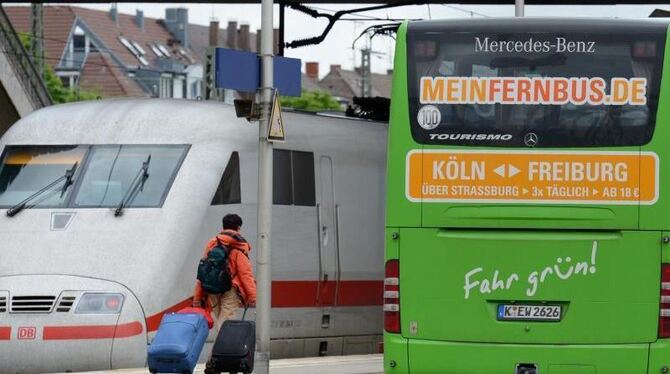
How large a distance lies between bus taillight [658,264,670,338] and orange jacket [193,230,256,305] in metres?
4.39

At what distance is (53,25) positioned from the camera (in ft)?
394

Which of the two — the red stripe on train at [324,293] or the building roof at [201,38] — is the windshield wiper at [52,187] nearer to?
the red stripe on train at [324,293]

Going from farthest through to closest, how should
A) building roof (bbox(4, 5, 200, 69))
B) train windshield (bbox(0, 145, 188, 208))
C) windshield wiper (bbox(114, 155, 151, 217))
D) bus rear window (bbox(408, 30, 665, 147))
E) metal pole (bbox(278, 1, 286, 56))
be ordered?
building roof (bbox(4, 5, 200, 69))
metal pole (bbox(278, 1, 286, 56))
train windshield (bbox(0, 145, 188, 208))
windshield wiper (bbox(114, 155, 151, 217))
bus rear window (bbox(408, 30, 665, 147))

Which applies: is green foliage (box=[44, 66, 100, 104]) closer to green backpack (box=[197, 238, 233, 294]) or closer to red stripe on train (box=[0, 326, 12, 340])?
red stripe on train (box=[0, 326, 12, 340])

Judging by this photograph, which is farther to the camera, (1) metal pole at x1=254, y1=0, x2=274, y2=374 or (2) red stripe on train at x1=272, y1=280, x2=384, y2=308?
(2) red stripe on train at x1=272, y1=280, x2=384, y2=308

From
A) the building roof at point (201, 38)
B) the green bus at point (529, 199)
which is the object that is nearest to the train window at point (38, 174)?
the green bus at point (529, 199)

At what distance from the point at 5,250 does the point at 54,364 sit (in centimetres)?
155

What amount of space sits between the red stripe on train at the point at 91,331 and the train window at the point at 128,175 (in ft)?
5.36

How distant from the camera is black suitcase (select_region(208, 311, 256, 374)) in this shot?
532 inches

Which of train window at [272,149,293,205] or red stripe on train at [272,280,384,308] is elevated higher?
train window at [272,149,293,205]

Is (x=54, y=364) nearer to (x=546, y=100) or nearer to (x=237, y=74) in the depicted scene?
(x=237, y=74)

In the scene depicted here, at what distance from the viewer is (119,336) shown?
16.8m

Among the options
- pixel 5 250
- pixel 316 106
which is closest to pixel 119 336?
pixel 5 250

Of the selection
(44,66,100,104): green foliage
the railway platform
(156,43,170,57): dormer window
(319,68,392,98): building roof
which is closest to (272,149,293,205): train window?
the railway platform
